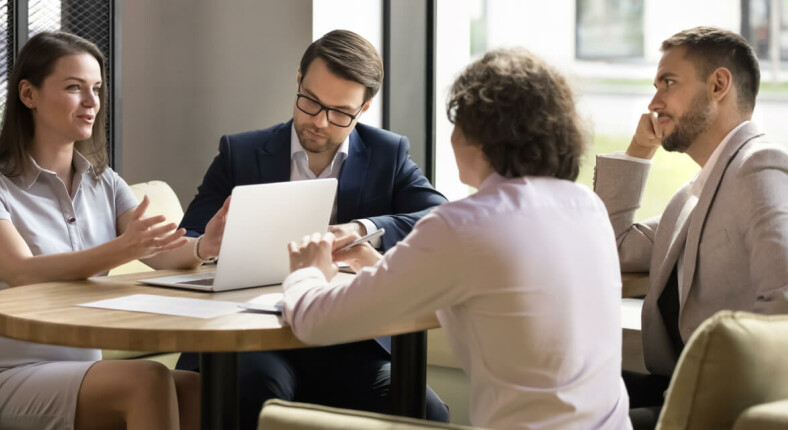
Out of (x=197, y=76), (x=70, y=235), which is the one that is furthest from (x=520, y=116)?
(x=197, y=76)

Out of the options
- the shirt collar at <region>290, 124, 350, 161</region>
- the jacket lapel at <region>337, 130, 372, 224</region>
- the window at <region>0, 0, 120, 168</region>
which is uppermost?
the window at <region>0, 0, 120, 168</region>

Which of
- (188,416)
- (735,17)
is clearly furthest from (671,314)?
(735,17)

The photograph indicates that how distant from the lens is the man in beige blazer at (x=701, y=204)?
200 centimetres

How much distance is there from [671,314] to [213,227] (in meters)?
1.09

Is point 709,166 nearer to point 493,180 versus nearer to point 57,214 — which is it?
point 493,180

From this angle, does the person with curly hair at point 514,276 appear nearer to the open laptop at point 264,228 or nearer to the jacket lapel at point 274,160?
the open laptop at point 264,228

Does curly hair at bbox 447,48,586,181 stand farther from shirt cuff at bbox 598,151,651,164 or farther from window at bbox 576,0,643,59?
window at bbox 576,0,643,59

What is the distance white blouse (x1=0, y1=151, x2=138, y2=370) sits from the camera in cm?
203

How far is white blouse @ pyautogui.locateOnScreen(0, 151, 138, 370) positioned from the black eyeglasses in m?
0.50

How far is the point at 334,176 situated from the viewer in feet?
8.07

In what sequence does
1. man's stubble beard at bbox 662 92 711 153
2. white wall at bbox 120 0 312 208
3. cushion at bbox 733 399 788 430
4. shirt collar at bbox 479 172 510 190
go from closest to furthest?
cushion at bbox 733 399 788 430
shirt collar at bbox 479 172 510 190
man's stubble beard at bbox 662 92 711 153
white wall at bbox 120 0 312 208

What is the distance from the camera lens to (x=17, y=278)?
2018 millimetres

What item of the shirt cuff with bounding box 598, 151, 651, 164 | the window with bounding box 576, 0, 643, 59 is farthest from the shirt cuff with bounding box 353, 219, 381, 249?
the window with bounding box 576, 0, 643, 59

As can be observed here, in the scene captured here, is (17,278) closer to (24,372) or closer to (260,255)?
(24,372)
